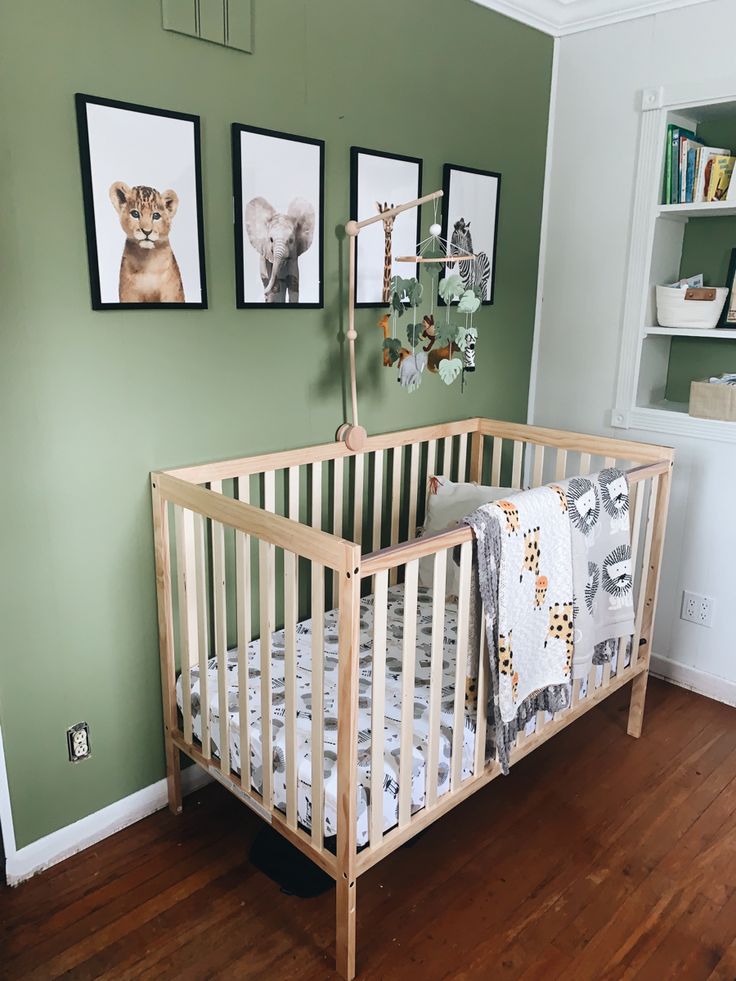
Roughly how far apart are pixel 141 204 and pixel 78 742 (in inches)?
51.3

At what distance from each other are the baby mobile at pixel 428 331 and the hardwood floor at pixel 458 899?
1.24 metres

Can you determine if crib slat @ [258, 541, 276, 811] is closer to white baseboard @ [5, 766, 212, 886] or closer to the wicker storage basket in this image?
white baseboard @ [5, 766, 212, 886]

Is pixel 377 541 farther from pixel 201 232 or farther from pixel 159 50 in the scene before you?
pixel 159 50

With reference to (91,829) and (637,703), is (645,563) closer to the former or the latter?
Result: (637,703)

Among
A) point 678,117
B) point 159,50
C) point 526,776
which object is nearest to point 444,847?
point 526,776

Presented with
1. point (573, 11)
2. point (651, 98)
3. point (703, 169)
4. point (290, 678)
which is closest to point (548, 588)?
point (290, 678)

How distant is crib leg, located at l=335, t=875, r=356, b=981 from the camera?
156 cm

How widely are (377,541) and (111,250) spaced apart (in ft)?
3.92

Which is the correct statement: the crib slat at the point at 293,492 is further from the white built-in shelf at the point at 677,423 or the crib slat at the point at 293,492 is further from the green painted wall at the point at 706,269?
the green painted wall at the point at 706,269

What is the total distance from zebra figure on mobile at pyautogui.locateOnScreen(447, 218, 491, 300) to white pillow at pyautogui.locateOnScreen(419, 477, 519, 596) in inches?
26.0

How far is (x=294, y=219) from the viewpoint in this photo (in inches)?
81.5

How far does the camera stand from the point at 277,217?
2.03 meters

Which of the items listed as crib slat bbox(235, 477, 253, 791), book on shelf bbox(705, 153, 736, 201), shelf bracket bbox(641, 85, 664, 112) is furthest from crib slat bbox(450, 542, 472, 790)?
shelf bracket bbox(641, 85, 664, 112)

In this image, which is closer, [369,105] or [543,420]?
[369,105]
